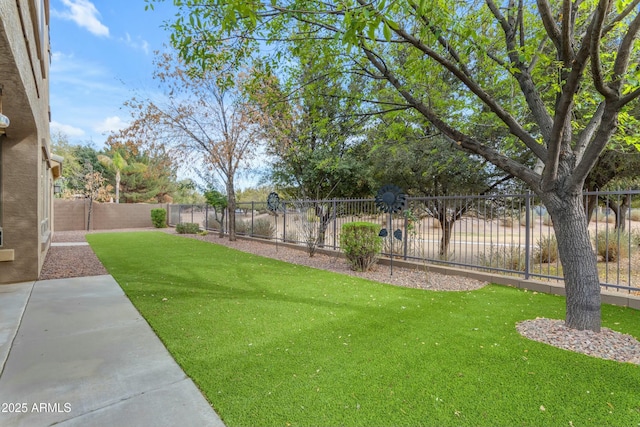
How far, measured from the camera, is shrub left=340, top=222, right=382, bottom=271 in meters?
7.21

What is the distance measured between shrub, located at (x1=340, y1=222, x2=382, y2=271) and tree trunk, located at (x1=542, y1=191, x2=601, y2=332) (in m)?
3.88

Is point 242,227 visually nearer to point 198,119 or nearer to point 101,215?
point 198,119

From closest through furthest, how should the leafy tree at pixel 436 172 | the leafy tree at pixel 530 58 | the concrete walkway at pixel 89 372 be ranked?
the concrete walkway at pixel 89 372, the leafy tree at pixel 530 58, the leafy tree at pixel 436 172

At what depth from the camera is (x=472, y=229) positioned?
23.7ft

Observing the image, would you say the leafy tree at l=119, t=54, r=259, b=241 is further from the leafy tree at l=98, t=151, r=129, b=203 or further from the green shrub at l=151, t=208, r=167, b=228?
Result: the leafy tree at l=98, t=151, r=129, b=203

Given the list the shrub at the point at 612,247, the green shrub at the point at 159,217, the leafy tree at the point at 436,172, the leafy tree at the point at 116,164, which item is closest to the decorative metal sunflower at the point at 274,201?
the leafy tree at the point at 436,172

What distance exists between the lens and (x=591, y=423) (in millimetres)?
2102

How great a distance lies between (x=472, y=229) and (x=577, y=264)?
3691 mm

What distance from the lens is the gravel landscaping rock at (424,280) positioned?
3.21 m

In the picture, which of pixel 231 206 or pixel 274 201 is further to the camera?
pixel 231 206

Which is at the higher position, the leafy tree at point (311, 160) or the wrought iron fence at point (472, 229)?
the leafy tree at point (311, 160)

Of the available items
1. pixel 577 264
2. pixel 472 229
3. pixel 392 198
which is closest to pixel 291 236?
pixel 392 198

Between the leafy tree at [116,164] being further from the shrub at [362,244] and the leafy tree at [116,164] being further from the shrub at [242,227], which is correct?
the shrub at [362,244]

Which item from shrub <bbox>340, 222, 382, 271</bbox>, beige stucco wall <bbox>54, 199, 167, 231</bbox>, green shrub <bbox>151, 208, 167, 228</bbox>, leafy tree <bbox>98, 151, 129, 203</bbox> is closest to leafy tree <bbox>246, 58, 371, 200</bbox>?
shrub <bbox>340, 222, 382, 271</bbox>
